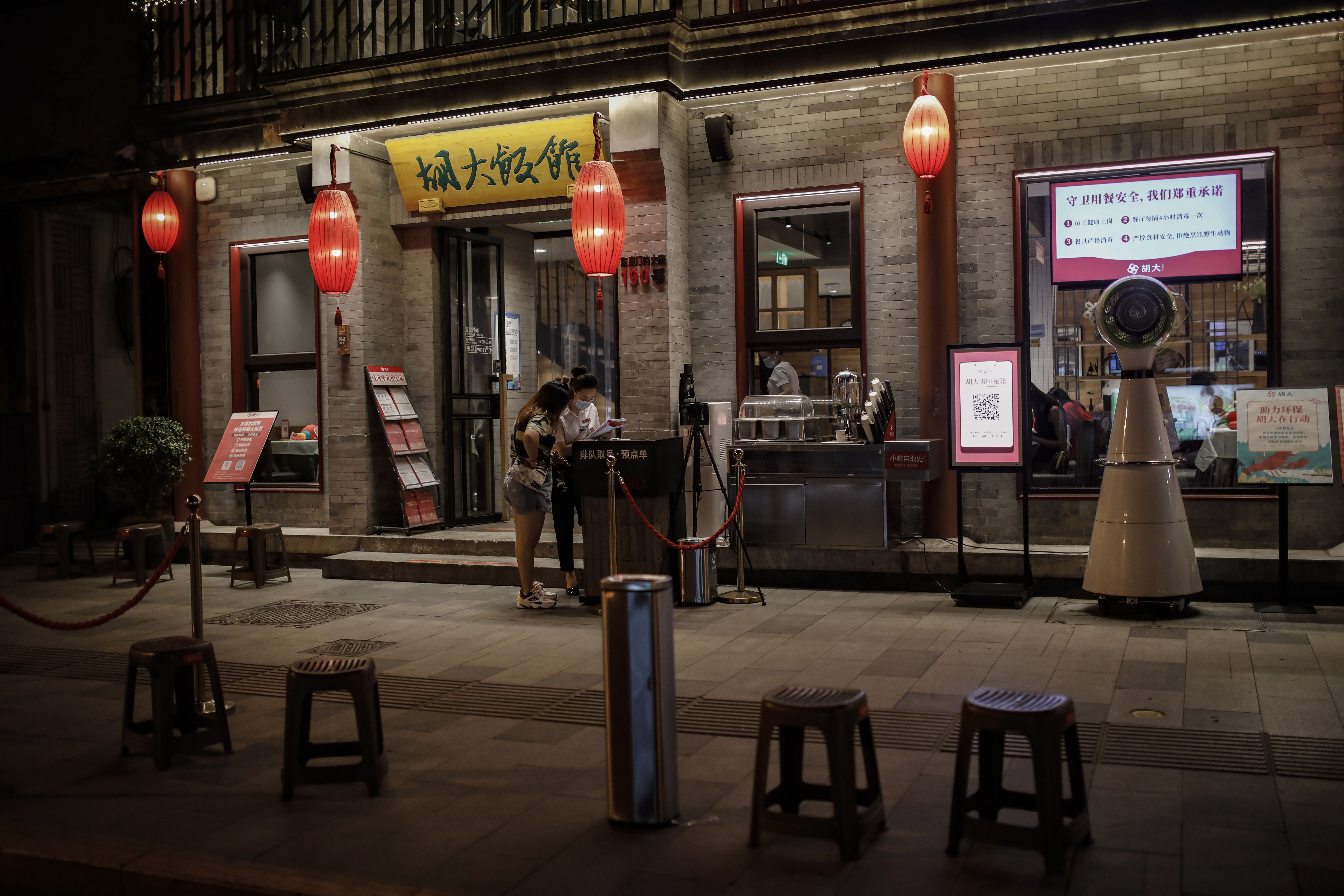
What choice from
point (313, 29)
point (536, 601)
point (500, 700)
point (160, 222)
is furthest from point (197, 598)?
point (313, 29)

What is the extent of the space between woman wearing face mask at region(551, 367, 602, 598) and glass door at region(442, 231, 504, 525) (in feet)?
9.52

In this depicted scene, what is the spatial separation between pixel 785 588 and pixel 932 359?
257 cm

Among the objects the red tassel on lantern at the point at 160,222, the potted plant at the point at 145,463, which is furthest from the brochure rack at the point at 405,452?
the red tassel on lantern at the point at 160,222

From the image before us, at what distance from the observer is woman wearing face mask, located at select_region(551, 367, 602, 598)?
949 centimetres

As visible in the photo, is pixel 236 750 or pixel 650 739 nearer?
pixel 650 739

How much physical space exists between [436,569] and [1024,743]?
707 centimetres

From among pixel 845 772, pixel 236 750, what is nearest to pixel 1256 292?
pixel 845 772

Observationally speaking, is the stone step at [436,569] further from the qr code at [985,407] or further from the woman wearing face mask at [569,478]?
the qr code at [985,407]

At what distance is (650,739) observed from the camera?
171 inches

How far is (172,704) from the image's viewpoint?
5.39 m

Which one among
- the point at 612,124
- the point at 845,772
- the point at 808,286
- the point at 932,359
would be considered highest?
the point at 612,124

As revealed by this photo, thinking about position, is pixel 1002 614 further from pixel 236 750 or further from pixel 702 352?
pixel 236 750

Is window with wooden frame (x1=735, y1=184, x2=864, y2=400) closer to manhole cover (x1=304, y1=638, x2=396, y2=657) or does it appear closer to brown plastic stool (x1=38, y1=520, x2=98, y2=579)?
manhole cover (x1=304, y1=638, x2=396, y2=657)

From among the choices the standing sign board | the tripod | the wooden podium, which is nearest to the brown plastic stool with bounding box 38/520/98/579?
the wooden podium
